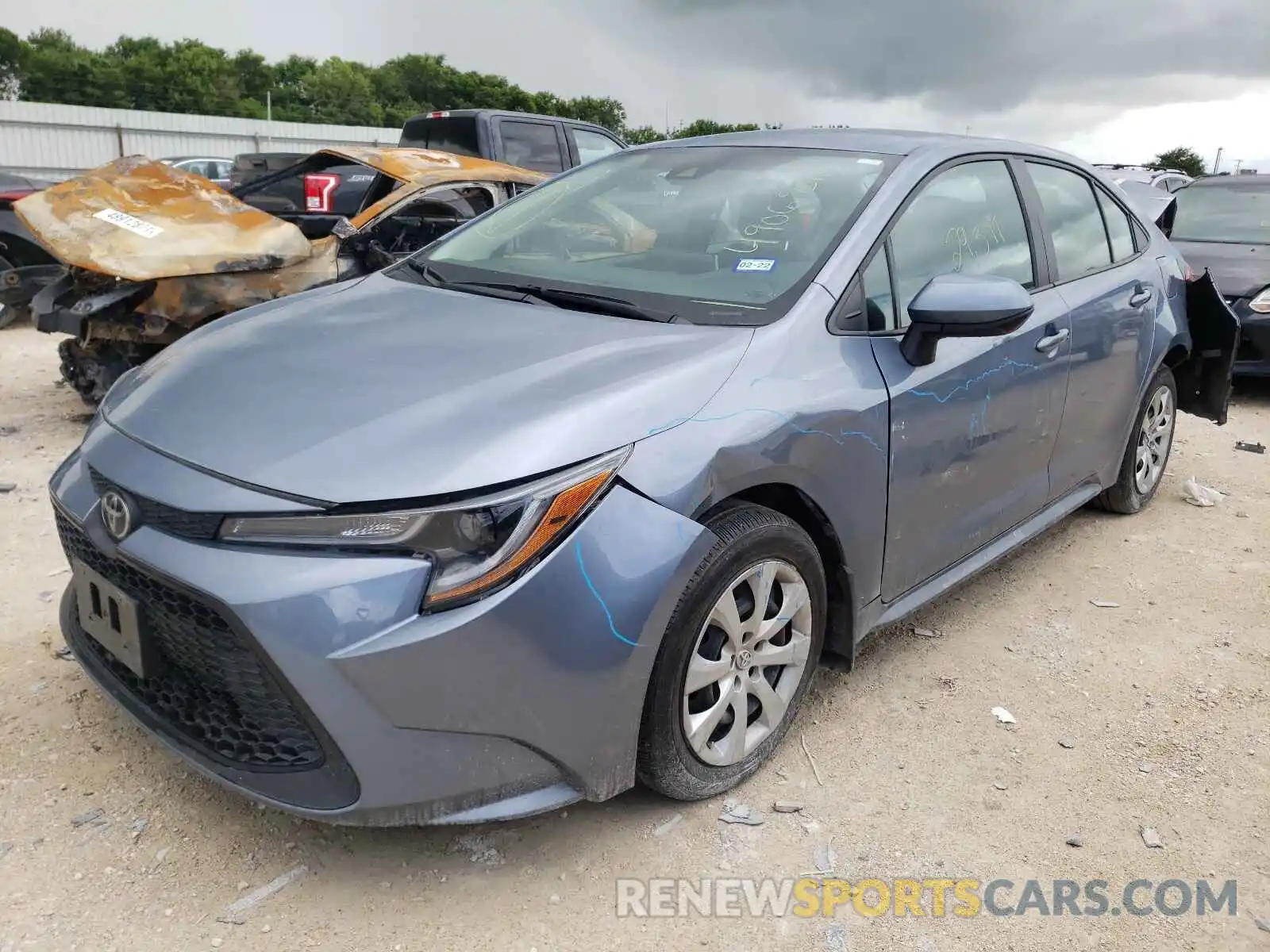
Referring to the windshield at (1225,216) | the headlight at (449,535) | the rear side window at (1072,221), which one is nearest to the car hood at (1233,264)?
the windshield at (1225,216)

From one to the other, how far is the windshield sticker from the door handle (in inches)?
166

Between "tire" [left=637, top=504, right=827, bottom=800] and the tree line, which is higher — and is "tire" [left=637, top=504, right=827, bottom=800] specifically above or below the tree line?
below

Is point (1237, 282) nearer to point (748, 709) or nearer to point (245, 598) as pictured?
point (748, 709)

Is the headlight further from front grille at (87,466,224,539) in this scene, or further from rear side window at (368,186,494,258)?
rear side window at (368,186,494,258)

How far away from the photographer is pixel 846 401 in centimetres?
249

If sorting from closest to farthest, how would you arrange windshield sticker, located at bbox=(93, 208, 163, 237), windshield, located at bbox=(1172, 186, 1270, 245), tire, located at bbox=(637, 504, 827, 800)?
tire, located at bbox=(637, 504, 827, 800) → windshield sticker, located at bbox=(93, 208, 163, 237) → windshield, located at bbox=(1172, 186, 1270, 245)

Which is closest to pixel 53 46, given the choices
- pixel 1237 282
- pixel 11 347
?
pixel 11 347

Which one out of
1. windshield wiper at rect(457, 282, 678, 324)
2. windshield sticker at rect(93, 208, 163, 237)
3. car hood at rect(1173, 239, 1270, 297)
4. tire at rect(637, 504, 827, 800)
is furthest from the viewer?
car hood at rect(1173, 239, 1270, 297)

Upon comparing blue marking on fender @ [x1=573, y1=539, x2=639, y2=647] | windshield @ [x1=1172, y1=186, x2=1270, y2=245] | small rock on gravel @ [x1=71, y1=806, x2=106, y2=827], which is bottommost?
small rock on gravel @ [x1=71, y1=806, x2=106, y2=827]

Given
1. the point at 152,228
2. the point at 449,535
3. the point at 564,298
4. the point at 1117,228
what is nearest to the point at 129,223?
the point at 152,228

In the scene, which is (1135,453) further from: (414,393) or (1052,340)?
(414,393)

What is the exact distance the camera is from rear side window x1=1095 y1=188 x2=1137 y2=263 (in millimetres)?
4020

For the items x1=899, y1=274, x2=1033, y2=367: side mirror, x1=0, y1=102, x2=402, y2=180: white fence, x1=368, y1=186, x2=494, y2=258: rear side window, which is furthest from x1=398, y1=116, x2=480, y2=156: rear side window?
x1=0, y1=102, x2=402, y2=180: white fence

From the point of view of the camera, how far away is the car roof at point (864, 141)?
3.09 meters
